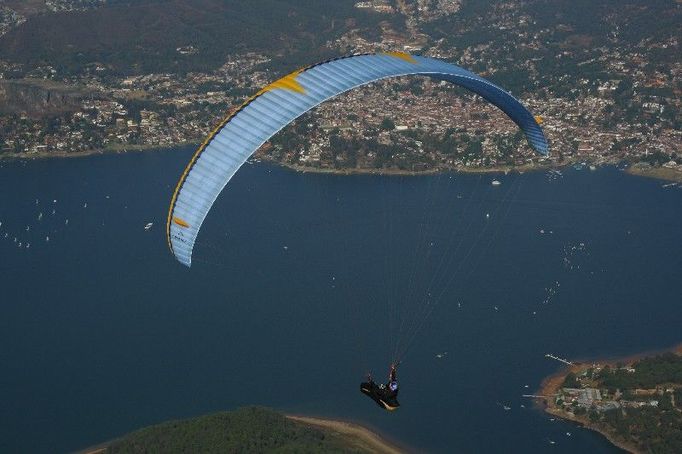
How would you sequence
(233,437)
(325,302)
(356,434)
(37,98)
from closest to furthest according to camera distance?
(233,437) < (356,434) < (325,302) < (37,98)

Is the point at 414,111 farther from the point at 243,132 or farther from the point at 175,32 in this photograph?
the point at 243,132

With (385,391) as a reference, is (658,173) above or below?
below

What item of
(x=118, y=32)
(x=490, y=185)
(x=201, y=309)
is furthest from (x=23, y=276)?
(x=118, y=32)

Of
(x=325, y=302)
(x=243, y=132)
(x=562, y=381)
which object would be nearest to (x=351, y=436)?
(x=562, y=381)

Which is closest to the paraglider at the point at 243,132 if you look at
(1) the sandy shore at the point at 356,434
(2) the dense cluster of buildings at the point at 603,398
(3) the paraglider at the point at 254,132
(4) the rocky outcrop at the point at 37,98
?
(3) the paraglider at the point at 254,132

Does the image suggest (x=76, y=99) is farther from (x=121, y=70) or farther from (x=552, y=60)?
(x=552, y=60)

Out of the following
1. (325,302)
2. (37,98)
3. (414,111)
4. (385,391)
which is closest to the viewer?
(385,391)
